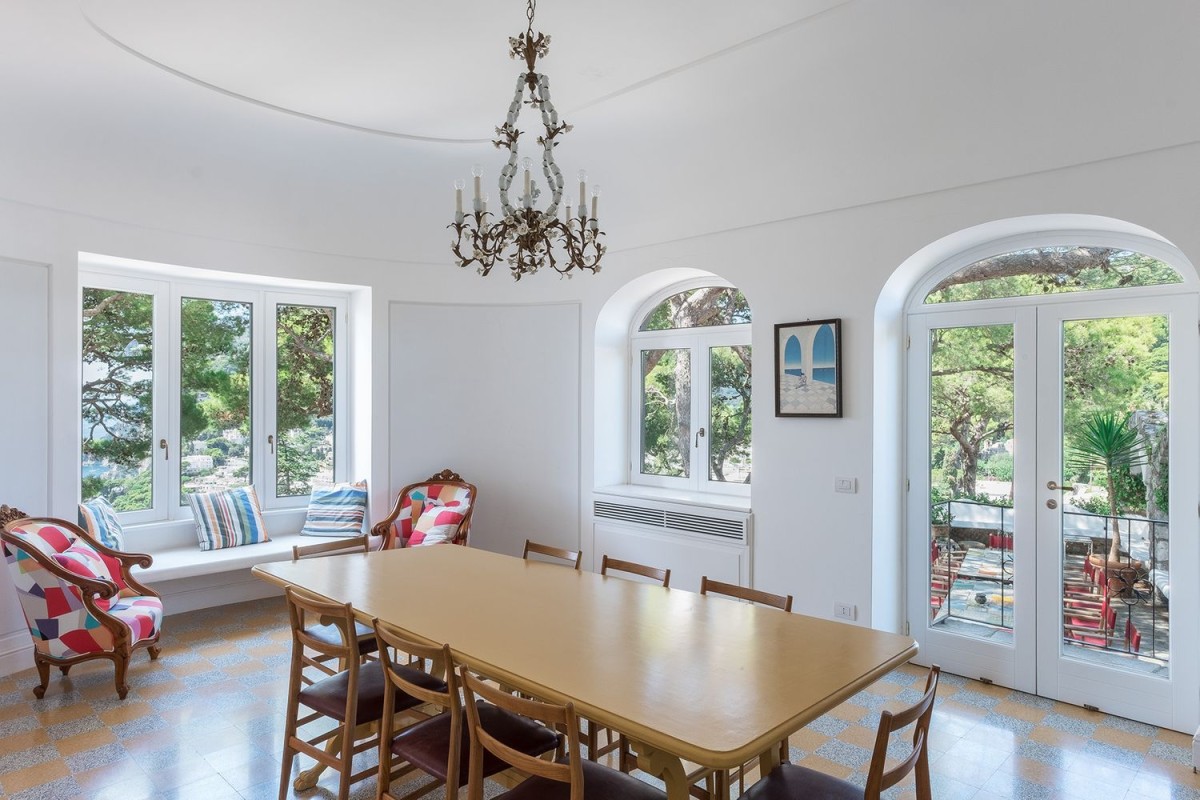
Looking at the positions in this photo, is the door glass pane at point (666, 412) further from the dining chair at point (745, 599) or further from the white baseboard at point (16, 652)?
the white baseboard at point (16, 652)

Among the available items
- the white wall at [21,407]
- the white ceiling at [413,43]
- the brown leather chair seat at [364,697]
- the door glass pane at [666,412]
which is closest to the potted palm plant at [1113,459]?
the white ceiling at [413,43]

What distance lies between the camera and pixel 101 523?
14.7ft

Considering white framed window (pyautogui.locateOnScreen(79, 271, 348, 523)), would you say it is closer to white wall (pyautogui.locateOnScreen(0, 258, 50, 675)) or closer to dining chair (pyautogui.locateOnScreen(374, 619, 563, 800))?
white wall (pyautogui.locateOnScreen(0, 258, 50, 675))

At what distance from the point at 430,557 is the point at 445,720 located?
128 centimetres

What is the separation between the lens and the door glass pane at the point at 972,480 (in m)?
3.98

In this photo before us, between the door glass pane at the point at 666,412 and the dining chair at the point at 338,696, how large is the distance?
3.16 metres

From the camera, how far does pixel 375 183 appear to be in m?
5.18

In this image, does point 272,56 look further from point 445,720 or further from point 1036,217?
point 1036,217

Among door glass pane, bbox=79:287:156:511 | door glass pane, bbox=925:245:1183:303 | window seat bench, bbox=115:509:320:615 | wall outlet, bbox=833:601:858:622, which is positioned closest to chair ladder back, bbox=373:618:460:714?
wall outlet, bbox=833:601:858:622

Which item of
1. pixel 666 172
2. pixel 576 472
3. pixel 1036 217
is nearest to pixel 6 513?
pixel 576 472

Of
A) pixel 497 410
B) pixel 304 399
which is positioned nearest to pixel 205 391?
pixel 304 399

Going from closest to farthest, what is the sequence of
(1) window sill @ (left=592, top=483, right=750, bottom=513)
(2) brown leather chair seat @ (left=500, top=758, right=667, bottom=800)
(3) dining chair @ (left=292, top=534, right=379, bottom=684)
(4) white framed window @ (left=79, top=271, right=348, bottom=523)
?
(2) brown leather chair seat @ (left=500, top=758, right=667, bottom=800)
(3) dining chair @ (left=292, top=534, right=379, bottom=684)
(1) window sill @ (left=592, top=483, right=750, bottom=513)
(4) white framed window @ (left=79, top=271, right=348, bottom=523)

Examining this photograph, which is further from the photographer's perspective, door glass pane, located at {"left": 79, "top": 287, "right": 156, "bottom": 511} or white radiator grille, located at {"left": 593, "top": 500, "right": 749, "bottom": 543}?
door glass pane, located at {"left": 79, "top": 287, "right": 156, "bottom": 511}

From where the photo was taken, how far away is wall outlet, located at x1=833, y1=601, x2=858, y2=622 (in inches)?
165
